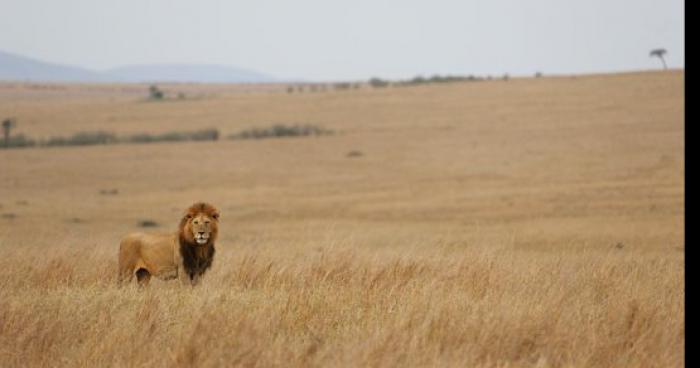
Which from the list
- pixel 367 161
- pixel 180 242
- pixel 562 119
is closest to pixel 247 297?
pixel 180 242

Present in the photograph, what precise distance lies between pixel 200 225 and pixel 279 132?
117 ft

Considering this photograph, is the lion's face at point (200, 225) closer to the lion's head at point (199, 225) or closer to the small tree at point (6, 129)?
the lion's head at point (199, 225)

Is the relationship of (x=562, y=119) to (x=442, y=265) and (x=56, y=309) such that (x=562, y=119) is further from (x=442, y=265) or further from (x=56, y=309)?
(x=56, y=309)

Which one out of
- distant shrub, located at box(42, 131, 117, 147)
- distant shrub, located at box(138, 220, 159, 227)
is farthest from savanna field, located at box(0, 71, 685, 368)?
distant shrub, located at box(42, 131, 117, 147)

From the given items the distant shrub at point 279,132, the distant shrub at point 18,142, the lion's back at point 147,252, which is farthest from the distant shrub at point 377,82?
the lion's back at point 147,252

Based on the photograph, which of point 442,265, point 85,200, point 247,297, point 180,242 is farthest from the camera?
point 85,200

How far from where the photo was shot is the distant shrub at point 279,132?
42.7m

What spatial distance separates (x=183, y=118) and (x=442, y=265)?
43.1 metres

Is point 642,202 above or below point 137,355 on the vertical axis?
below

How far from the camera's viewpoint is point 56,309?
21.6ft

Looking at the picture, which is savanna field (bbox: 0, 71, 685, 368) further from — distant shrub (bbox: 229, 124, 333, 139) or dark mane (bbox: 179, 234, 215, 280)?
distant shrub (bbox: 229, 124, 333, 139)

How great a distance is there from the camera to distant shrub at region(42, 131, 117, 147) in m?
41.9

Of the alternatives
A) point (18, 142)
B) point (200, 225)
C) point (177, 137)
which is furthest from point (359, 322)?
point (18, 142)

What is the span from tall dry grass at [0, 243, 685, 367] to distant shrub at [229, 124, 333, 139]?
34358 mm
